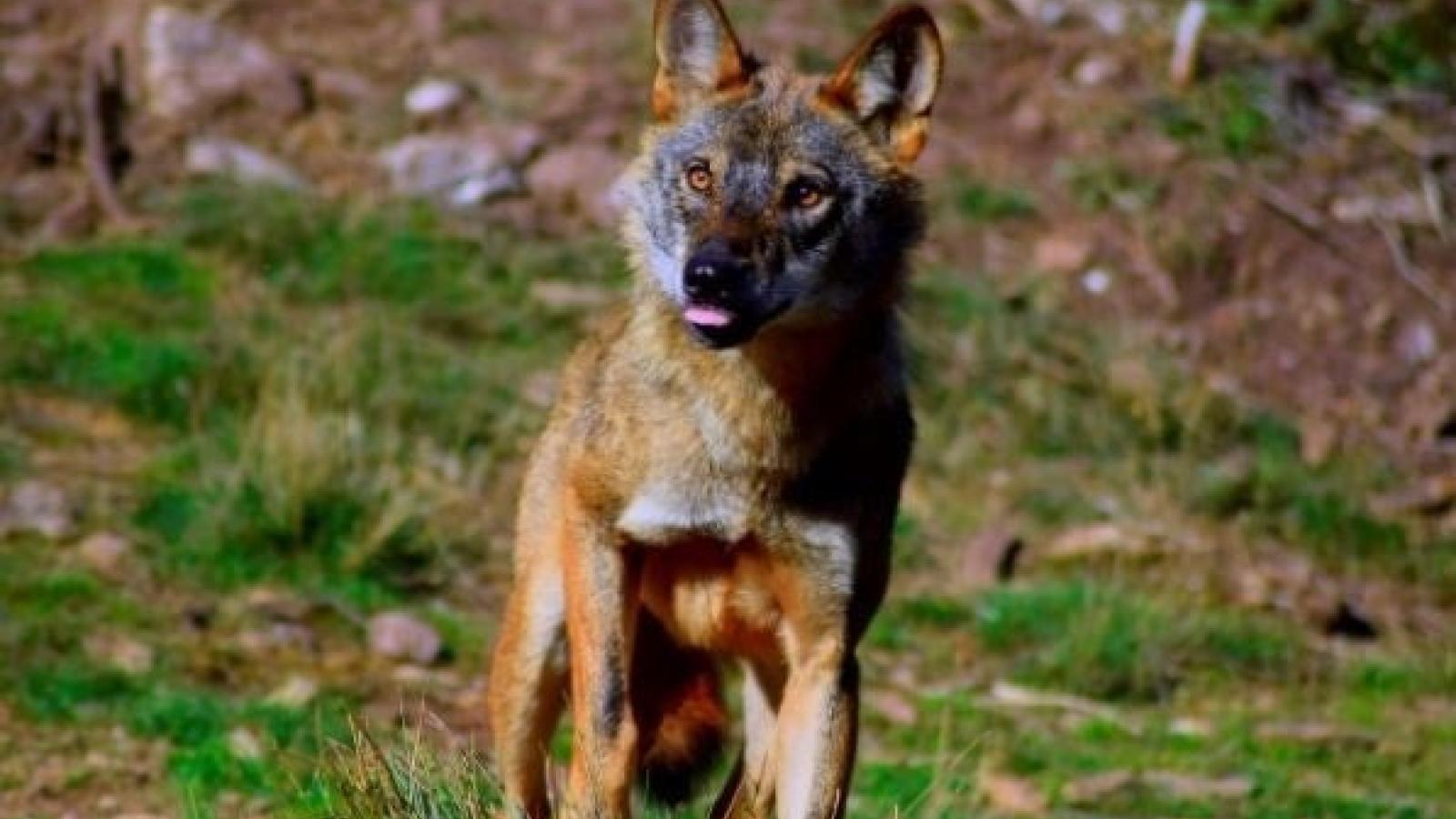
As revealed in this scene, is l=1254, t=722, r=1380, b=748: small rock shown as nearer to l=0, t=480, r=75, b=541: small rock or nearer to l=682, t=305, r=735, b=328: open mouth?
l=682, t=305, r=735, b=328: open mouth

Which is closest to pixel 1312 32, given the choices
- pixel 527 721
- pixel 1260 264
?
pixel 1260 264

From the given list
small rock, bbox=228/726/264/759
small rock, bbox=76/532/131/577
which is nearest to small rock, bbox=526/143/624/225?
small rock, bbox=76/532/131/577

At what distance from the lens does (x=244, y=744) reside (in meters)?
8.32

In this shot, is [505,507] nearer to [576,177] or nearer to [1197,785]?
[576,177]

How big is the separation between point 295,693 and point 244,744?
70cm

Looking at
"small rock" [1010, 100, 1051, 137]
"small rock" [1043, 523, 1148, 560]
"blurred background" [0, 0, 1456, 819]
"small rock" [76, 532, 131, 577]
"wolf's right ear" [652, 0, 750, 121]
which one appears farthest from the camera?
"small rock" [1010, 100, 1051, 137]

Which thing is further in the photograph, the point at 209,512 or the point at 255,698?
the point at 209,512

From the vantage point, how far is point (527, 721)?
7.28 m

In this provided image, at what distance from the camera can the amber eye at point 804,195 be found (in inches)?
263

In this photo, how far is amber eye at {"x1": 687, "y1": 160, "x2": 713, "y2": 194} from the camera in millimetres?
6688

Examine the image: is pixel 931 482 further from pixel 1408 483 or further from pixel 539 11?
pixel 539 11

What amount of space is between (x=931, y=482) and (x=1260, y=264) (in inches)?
105

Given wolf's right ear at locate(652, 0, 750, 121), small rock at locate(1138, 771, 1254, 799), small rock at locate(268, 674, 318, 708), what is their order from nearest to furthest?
wolf's right ear at locate(652, 0, 750, 121), small rock at locate(268, 674, 318, 708), small rock at locate(1138, 771, 1254, 799)

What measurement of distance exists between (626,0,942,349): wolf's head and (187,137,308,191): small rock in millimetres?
6046
